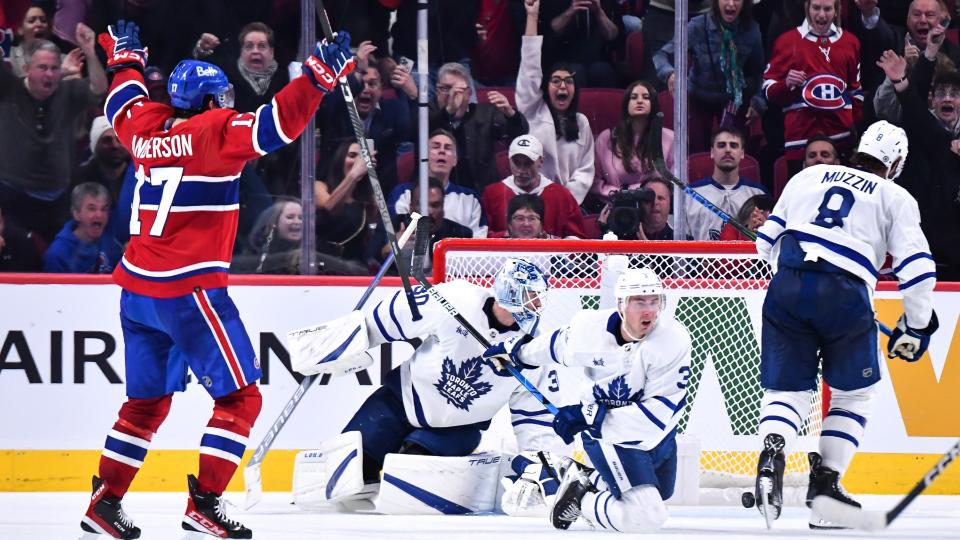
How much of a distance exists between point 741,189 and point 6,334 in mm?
2830

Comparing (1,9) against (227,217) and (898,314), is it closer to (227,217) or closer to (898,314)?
(227,217)

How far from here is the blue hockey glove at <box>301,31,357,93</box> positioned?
11.0ft

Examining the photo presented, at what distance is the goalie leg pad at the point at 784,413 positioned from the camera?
12.3ft

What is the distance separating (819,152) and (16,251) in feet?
10.3

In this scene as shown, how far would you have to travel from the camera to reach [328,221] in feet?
18.0

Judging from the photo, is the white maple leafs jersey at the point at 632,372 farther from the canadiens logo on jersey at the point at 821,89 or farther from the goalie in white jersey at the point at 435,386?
the canadiens logo on jersey at the point at 821,89

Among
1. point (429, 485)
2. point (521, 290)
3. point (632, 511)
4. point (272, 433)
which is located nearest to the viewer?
point (632, 511)

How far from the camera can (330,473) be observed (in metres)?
4.18

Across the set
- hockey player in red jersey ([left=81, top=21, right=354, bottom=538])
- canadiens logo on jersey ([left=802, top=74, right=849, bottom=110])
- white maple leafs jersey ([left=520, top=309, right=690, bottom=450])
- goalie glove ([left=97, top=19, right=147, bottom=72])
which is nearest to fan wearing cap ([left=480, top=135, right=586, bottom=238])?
canadiens logo on jersey ([left=802, top=74, right=849, bottom=110])

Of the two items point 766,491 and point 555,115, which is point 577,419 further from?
point 555,115

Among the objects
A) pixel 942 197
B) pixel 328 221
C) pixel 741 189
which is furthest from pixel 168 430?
pixel 942 197

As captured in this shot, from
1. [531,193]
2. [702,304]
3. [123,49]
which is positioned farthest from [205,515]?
[531,193]

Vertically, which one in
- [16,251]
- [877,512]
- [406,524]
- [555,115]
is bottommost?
[406,524]

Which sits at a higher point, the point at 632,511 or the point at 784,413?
the point at 784,413
